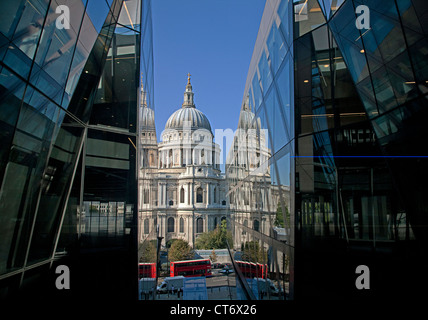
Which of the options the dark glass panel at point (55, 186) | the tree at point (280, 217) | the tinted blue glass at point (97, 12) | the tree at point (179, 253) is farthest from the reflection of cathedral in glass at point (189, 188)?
the tinted blue glass at point (97, 12)

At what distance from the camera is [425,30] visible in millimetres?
3895

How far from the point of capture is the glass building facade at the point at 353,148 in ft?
13.7

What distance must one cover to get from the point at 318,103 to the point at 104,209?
4837 mm

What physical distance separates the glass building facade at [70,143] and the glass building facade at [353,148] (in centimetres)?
369

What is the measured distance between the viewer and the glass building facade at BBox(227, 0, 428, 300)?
417cm

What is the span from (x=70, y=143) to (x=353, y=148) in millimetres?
5016

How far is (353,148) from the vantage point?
4906 mm

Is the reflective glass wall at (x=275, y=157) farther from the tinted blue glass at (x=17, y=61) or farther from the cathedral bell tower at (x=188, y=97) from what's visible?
the cathedral bell tower at (x=188, y=97)

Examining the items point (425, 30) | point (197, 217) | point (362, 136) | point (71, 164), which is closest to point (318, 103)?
point (362, 136)

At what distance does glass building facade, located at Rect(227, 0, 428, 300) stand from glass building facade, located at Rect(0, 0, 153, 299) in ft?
12.1

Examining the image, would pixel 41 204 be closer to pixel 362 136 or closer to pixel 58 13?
pixel 58 13

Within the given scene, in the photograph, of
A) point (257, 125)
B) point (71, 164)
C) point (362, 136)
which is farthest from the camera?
point (257, 125)

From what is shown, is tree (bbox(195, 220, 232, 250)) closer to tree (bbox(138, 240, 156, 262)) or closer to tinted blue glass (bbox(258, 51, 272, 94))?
tree (bbox(138, 240, 156, 262))

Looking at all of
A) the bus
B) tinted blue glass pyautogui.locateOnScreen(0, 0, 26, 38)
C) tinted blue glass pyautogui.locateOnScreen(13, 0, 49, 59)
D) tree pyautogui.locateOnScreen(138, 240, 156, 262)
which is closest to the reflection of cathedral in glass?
the bus
